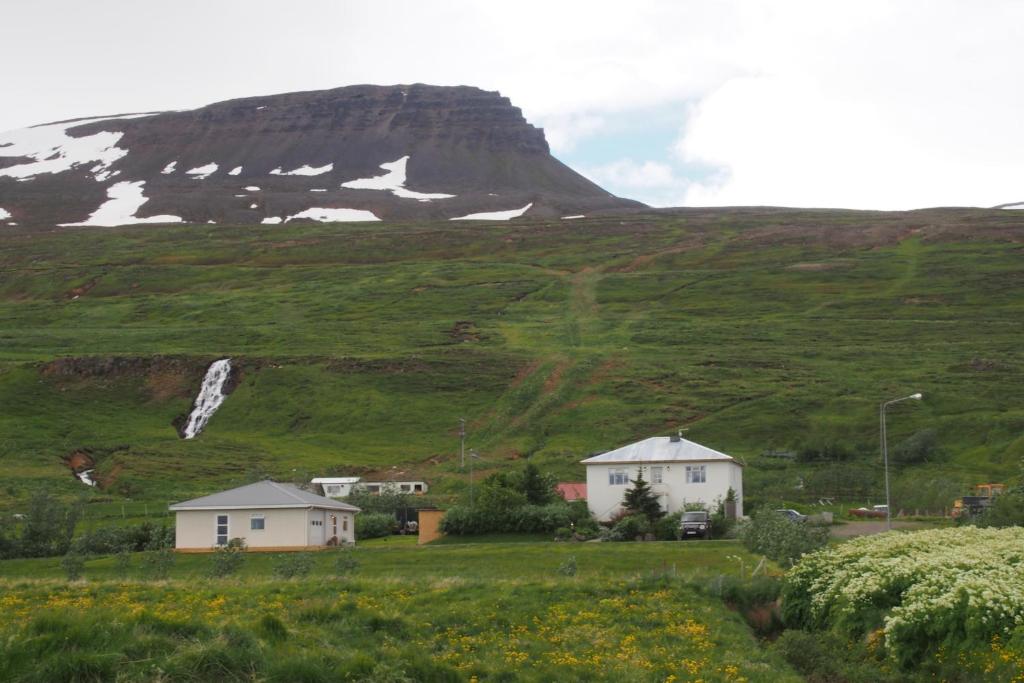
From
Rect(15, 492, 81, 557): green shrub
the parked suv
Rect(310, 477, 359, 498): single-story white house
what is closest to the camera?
Rect(15, 492, 81, 557): green shrub

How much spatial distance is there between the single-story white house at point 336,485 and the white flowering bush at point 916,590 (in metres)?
41.5

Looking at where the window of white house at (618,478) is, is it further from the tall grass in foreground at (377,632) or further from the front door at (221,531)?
the tall grass in foreground at (377,632)

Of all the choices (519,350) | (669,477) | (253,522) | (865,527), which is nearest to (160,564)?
(253,522)

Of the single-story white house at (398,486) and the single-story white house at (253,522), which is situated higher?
the single-story white house at (398,486)

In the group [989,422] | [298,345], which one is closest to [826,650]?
[989,422]

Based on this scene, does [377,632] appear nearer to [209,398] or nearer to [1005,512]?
[1005,512]

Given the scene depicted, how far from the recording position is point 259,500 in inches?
1938

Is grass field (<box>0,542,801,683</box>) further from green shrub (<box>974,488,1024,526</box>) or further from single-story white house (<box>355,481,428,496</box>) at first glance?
single-story white house (<box>355,481,428,496</box>)

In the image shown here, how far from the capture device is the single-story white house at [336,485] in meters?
66.8

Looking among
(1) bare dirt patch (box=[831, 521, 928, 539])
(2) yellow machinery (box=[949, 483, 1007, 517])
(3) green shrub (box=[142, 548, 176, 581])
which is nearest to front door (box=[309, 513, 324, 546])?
(3) green shrub (box=[142, 548, 176, 581])

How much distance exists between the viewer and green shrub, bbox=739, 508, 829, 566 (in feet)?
102

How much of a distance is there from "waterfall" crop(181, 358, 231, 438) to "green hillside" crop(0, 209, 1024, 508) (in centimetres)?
99

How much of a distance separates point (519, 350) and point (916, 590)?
80194mm

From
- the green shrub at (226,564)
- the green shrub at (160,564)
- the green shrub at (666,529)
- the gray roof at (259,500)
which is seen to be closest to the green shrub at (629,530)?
the green shrub at (666,529)
